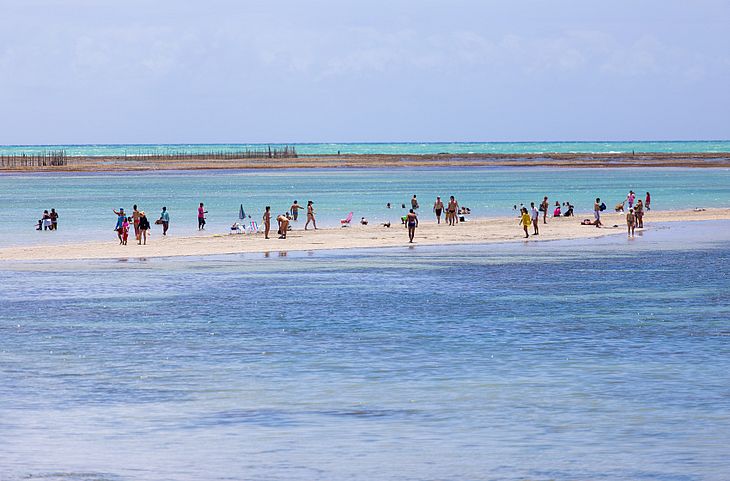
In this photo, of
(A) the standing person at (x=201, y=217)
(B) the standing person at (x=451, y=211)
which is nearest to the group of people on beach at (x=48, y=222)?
(A) the standing person at (x=201, y=217)

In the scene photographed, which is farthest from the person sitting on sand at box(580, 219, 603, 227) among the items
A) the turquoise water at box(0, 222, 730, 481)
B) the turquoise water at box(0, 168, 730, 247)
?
the turquoise water at box(0, 222, 730, 481)

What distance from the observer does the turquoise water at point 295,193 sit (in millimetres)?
78500

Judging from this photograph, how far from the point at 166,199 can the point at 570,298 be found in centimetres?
7422

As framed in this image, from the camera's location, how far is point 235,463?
17188mm

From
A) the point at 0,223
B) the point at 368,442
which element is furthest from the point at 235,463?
the point at 0,223

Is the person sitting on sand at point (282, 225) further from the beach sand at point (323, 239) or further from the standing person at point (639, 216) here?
the standing person at point (639, 216)

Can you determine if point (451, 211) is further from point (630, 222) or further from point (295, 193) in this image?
point (295, 193)

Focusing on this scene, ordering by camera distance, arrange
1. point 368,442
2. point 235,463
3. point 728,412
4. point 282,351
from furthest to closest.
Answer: point 282,351
point 728,412
point 368,442
point 235,463

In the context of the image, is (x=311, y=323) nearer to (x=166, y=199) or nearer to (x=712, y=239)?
(x=712, y=239)

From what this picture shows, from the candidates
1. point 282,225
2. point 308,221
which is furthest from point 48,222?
point 282,225

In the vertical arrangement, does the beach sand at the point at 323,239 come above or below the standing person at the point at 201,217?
below

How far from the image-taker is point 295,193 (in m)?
118

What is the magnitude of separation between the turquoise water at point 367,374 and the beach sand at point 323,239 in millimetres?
7921

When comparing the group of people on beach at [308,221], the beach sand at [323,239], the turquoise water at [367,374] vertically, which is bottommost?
the turquoise water at [367,374]
